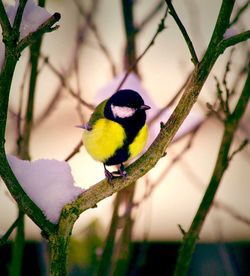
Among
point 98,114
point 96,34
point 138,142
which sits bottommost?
point 138,142

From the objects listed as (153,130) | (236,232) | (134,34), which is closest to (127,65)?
(134,34)

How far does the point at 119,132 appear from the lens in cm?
121

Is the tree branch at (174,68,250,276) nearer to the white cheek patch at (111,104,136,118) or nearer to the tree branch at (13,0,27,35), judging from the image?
the white cheek patch at (111,104,136,118)

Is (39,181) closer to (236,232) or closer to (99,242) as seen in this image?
(99,242)

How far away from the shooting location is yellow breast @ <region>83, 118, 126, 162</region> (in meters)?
1.20

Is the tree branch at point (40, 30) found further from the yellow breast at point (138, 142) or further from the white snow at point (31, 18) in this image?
the yellow breast at point (138, 142)

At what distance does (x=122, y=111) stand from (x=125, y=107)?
28mm

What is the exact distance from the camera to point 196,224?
1.33 meters

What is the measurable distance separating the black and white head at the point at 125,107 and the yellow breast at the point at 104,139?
23 millimetres

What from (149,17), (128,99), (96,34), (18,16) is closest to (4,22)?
(18,16)

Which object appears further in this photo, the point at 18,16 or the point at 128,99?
the point at 128,99

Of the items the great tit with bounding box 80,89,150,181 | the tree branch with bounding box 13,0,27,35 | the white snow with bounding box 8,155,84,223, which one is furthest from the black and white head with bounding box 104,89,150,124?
the tree branch with bounding box 13,0,27,35

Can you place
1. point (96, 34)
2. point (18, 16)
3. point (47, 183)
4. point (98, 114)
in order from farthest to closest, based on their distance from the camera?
point (96, 34)
point (98, 114)
point (47, 183)
point (18, 16)

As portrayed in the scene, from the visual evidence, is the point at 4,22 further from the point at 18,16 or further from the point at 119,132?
the point at 119,132
